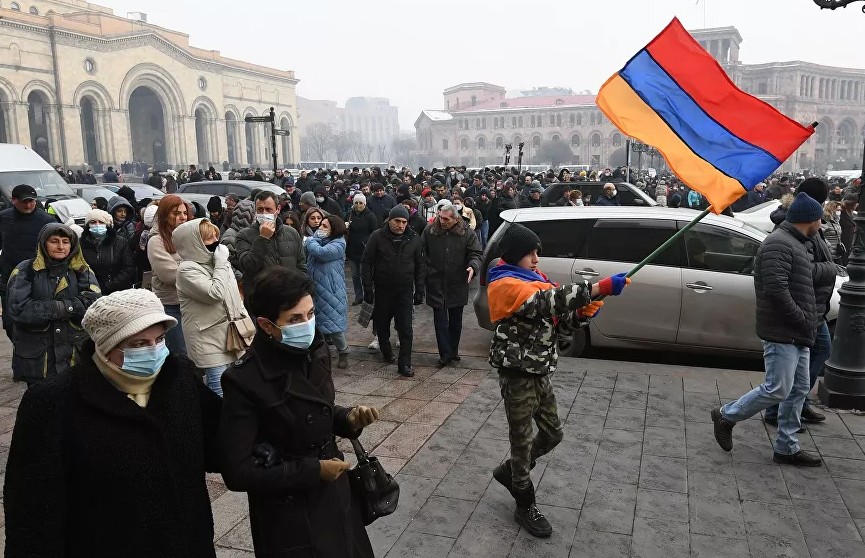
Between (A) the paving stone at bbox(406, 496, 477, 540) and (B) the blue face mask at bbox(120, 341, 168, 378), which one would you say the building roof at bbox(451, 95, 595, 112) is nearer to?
(A) the paving stone at bbox(406, 496, 477, 540)

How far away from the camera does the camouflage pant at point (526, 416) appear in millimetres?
3910

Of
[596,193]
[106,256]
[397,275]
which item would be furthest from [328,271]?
[596,193]

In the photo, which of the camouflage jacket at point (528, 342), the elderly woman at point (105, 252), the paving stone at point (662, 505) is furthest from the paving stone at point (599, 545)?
the elderly woman at point (105, 252)

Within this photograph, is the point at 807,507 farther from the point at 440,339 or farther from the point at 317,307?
the point at 317,307

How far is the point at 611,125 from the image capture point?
106188 mm

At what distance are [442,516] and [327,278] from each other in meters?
3.57

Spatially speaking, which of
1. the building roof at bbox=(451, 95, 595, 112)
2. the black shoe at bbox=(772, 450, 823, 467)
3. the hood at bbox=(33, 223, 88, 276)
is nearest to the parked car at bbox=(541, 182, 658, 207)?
the black shoe at bbox=(772, 450, 823, 467)

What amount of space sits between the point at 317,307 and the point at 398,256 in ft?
3.38

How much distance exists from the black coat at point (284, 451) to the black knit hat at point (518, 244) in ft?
5.51

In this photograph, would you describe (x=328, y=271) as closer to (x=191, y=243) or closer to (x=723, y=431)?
(x=191, y=243)

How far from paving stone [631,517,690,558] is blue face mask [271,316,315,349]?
242 cm

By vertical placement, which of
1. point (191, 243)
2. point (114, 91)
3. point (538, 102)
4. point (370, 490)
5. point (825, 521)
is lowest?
point (825, 521)

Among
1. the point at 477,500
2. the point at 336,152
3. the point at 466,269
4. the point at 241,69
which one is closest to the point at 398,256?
the point at 466,269

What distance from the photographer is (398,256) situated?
7.21 m
